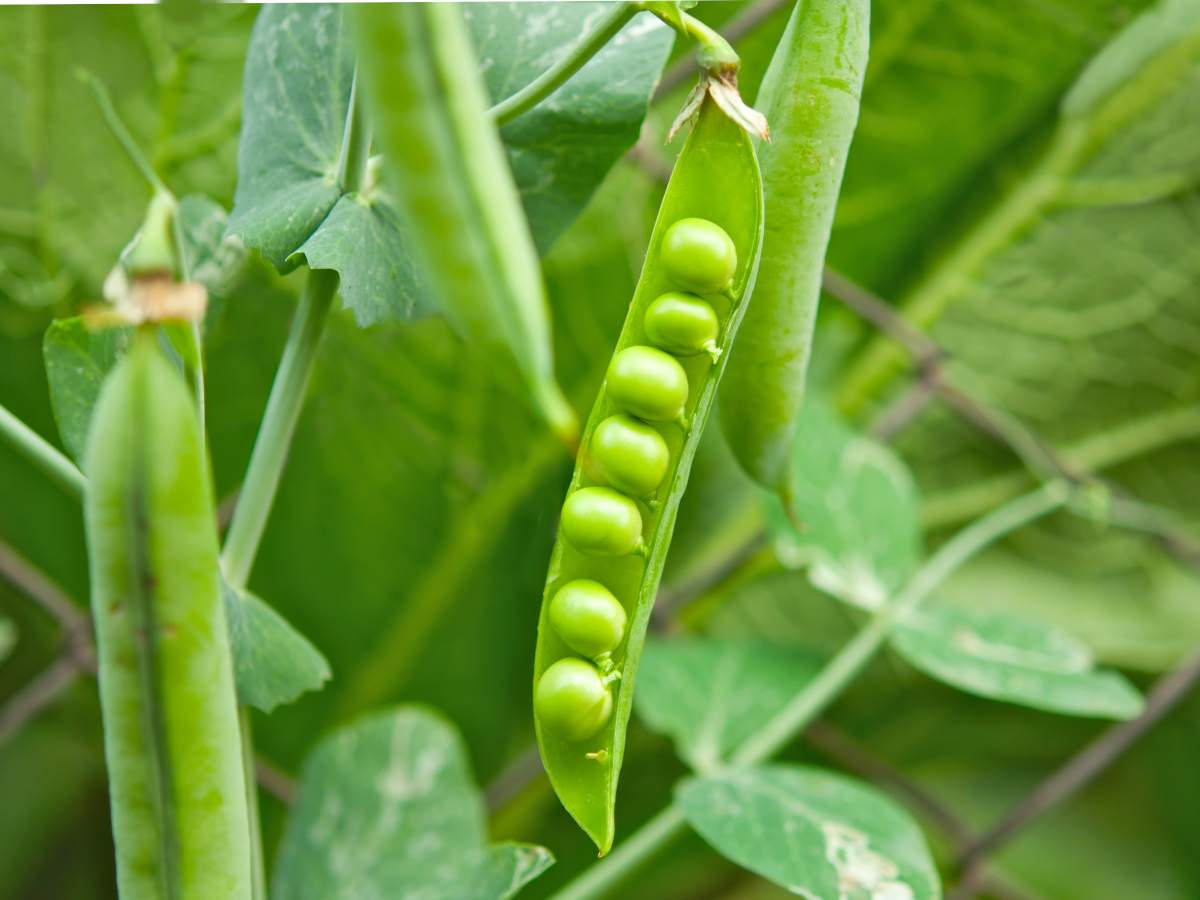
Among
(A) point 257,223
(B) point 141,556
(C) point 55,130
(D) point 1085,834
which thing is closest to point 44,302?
(C) point 55,130

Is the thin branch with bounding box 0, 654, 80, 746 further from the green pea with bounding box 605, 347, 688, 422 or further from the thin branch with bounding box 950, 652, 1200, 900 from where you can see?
the thin branch with bounding box 950, 652, 1200, 900

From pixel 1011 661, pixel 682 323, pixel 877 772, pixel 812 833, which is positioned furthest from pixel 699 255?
pixel 877 772

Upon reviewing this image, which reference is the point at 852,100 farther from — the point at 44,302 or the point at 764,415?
the point at 44,302

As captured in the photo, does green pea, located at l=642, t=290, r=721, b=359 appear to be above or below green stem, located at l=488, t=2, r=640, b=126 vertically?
below

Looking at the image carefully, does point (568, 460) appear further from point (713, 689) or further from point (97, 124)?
point (97, 124)

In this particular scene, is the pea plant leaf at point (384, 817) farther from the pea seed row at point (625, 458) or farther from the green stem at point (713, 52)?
the green stem at point (713, 52)

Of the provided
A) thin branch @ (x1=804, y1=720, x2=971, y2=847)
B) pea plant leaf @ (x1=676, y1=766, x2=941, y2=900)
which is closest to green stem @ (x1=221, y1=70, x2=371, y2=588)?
pea plant leaf @ (x1=676, y1=766, x2=941, y2=900)
